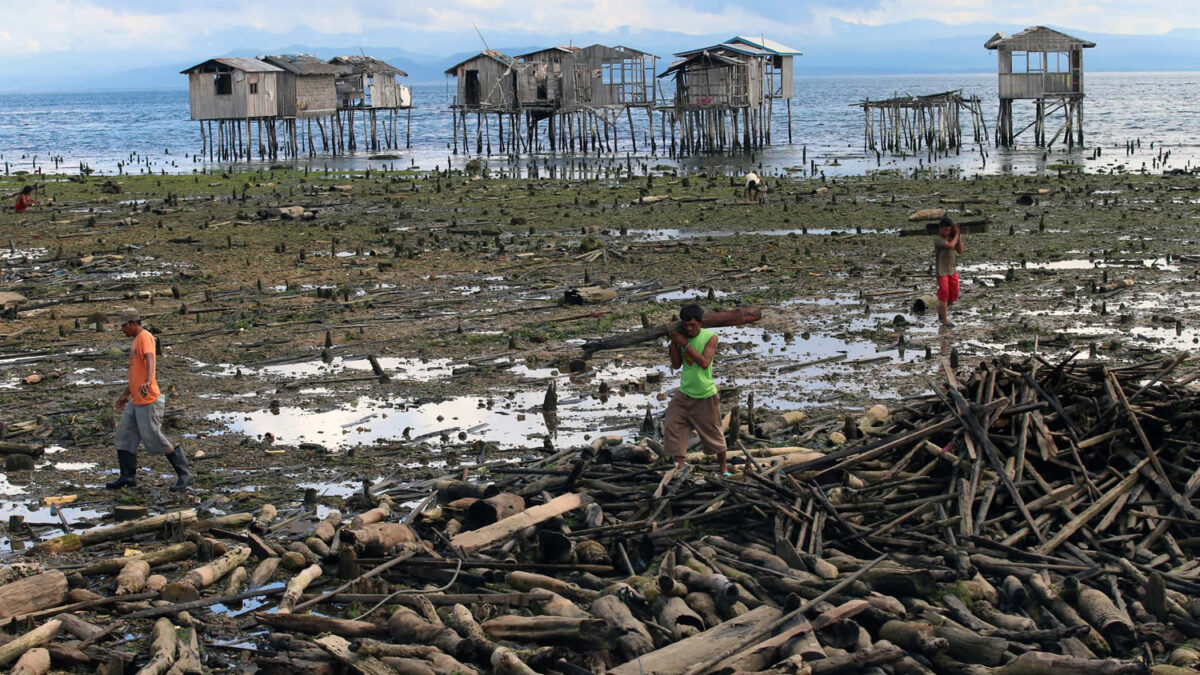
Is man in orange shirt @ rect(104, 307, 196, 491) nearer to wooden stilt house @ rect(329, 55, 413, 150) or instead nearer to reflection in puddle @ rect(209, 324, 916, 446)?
reflection in puddle @ rect(209, 324, 916, 446)

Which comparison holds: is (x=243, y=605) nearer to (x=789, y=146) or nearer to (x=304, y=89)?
(x=304, y=89)

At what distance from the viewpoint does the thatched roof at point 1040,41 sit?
2087 inches

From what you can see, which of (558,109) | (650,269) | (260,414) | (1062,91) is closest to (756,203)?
(650,269)

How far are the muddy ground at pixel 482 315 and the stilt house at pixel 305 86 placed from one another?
32.6 metres

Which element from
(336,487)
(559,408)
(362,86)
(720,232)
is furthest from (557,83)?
(336,487)

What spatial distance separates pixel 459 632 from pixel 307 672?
2.92 feet

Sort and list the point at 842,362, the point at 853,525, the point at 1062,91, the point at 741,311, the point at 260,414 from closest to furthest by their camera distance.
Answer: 1. the point at 853,525
2. the point at 741,311
3. the point at 260,414
4. the point at 842,362
5. the point at 1062,91

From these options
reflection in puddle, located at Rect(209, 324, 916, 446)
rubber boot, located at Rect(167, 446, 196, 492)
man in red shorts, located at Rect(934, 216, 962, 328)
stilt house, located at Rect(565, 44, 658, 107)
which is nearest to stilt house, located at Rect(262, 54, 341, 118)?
stilt house, located at Rect(565, 44, 658, 107)

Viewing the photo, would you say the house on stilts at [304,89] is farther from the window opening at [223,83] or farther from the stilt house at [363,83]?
the window opening at [223,83]

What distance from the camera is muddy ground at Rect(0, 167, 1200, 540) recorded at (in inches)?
476

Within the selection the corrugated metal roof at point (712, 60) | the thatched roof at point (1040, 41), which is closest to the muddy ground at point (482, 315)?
the thatched roof at point (1040, 41)

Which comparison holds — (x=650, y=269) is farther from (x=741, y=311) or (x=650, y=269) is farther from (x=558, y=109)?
(x=558, y=109)

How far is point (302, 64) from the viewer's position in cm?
6556

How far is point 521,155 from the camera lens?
66.4 meters
